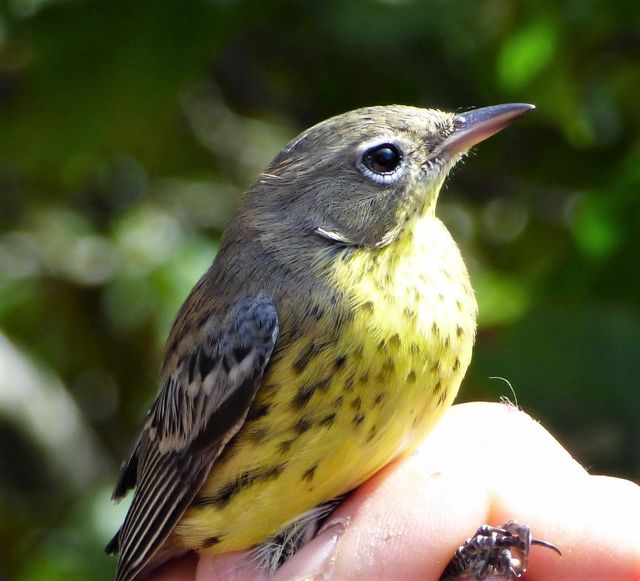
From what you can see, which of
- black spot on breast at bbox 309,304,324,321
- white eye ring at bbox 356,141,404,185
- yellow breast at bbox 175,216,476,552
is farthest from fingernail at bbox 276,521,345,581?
white eye ring at bbox 356,141,404,185

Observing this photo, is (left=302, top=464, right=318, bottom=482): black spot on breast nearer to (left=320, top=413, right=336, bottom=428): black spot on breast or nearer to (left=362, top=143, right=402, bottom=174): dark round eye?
(left=320, top=413, right=336, bottom=428): black spot on breast

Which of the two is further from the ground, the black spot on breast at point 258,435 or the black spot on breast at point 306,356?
the black spot on breast at point 306,356

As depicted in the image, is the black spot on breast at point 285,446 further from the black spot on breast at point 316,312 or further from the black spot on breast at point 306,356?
the black spot on breast at point 316,312

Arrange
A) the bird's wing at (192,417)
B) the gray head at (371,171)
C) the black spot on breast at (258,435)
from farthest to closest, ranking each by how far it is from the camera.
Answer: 1. the gray head at (371,171)
2. the bird's wing at (192,417)
3. the black spot on breast at (258,435)

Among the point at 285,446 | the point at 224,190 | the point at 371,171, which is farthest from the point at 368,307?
the point at 224,190

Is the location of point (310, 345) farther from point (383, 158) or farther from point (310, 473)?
point (383, 158)

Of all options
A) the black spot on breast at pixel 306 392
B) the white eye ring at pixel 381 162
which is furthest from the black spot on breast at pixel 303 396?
the white eye ring at pixel 381 162
